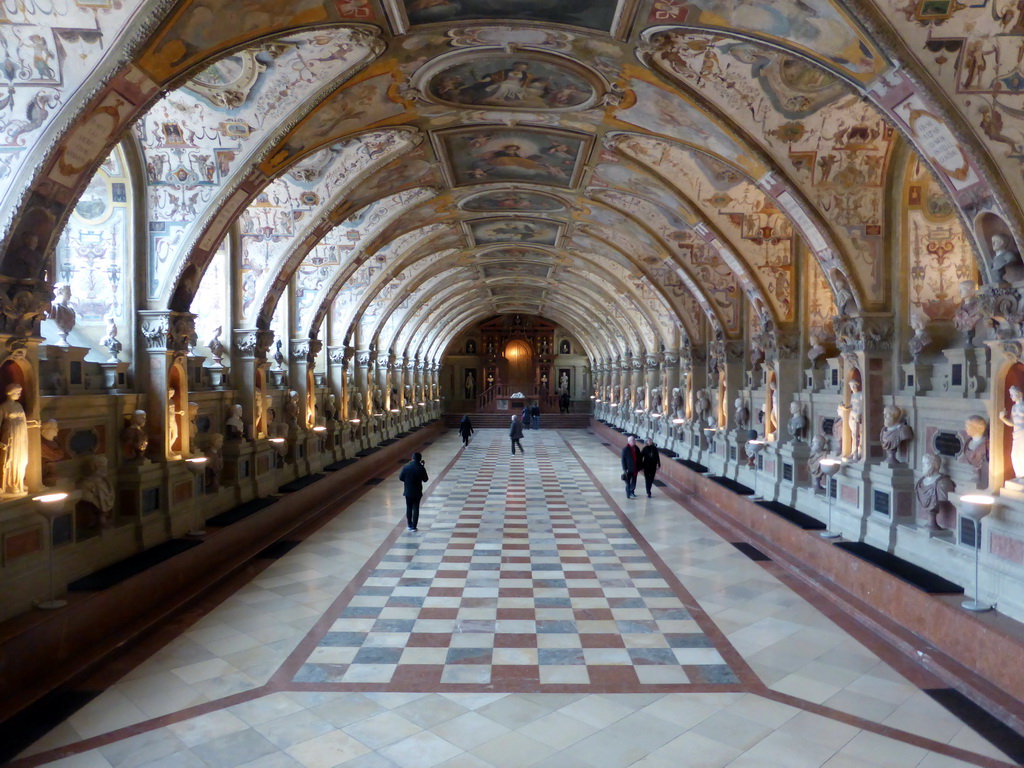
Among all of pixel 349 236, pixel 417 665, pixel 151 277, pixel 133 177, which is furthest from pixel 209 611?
pixel 349 236

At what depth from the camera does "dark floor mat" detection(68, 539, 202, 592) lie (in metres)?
7.49

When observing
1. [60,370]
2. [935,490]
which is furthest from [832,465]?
[60,370]

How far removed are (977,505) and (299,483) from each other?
12.5 metres

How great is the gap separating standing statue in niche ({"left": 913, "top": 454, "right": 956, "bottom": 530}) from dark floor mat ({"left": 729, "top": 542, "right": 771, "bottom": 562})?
8.68 feet

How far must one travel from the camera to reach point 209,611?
828 cm

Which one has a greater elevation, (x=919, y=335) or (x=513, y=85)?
(x=513, y=85)

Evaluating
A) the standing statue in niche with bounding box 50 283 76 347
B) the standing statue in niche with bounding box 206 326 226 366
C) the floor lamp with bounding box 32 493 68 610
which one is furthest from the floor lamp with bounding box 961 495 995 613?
the standing statue in niche with bounding box 206 326 226 366

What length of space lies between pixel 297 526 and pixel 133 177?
6.52 m

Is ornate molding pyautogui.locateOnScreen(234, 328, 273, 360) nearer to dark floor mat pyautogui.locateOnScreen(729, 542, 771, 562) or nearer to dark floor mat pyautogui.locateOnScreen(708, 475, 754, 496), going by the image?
dark floor mat pyautogui.locateOnScreen(729, 542, 771, 562)

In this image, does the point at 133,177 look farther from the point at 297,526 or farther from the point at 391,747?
the point at 391,747

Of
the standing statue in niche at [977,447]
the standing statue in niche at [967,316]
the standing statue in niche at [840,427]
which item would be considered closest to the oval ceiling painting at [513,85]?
the standing statue in niche at [967,316]

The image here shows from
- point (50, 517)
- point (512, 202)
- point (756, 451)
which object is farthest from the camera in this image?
point (512, 202)

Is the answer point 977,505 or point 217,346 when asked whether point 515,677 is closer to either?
point 977,505

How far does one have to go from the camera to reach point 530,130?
39.1 feet
